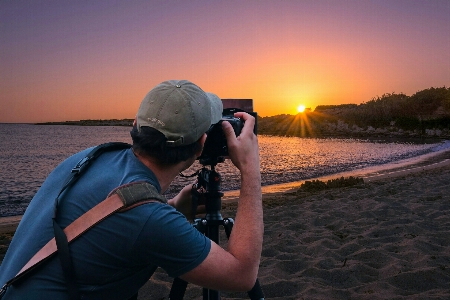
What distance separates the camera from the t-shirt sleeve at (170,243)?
136 cm

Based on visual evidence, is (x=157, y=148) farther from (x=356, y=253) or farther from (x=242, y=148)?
(x=356, y=253)

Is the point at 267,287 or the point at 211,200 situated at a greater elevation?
the point at 211,200

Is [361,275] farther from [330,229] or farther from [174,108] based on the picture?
[174,108]

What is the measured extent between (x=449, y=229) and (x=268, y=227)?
2349 mm

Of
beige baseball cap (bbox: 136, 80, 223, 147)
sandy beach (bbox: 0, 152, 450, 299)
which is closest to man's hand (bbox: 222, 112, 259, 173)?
beige baseball cap (bbox: 136, 80, 223, 147)

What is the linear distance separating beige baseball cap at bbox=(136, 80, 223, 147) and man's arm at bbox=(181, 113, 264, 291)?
239 mm

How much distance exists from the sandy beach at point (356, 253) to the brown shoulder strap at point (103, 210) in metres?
2.31

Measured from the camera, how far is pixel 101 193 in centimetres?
145

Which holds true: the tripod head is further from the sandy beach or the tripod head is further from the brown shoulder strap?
the sandy beach

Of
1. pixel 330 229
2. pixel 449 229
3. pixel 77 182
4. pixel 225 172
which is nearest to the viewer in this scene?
pixel 77 182

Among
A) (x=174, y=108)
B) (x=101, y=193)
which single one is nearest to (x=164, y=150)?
(x=174, y=108)

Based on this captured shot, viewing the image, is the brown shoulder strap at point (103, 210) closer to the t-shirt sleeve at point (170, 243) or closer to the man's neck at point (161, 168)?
the t-shirt sleeve at point (170, 243)

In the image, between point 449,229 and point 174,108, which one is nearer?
Answer: point 174,108

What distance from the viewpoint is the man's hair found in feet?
5.14
